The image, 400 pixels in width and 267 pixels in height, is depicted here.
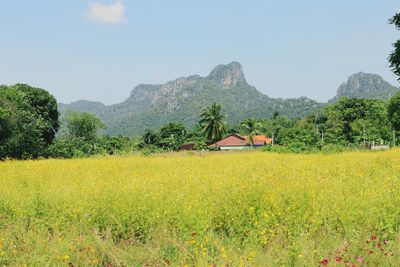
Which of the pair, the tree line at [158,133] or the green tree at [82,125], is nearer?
the tree line at [158,133]

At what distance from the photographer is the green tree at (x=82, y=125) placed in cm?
7520

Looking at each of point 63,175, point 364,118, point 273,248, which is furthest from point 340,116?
point 273,248

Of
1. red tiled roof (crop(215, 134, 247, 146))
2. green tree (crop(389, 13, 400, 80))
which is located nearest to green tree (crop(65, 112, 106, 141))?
red tiled roof (crop(215, 134, 247, 146))

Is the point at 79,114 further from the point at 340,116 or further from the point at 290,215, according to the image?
the point at 290,215

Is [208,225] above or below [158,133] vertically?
below

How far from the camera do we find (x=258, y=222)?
6.53 metres

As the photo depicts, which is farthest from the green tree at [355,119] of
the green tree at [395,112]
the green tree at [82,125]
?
the green tree at [82,125]

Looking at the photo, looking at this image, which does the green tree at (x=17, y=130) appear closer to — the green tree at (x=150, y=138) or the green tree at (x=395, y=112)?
the green tree at (x=150, y=138)

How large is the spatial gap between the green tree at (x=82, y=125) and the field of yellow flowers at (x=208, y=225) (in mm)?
68958

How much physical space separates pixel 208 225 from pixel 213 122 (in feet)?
208

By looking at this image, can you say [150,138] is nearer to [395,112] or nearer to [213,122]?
[213,122]

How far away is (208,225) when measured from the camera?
6.06 m

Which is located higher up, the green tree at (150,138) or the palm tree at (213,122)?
the palm tree at (213,122)

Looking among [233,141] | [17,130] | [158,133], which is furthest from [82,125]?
[17,130]
